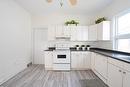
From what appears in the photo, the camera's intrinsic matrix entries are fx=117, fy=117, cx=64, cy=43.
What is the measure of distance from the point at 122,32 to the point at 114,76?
172cm

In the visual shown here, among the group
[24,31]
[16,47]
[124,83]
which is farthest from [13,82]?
[124,83]

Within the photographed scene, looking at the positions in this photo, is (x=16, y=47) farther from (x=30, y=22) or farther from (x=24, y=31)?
(x=30, y=22)

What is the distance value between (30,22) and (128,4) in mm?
4687

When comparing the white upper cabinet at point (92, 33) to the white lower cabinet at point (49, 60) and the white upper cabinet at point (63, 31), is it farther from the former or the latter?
the white lower cabinet at point (49, 60)

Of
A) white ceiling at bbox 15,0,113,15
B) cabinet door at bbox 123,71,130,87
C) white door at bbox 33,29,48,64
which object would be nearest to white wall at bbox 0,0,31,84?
white ceiling at bbox 15,0,113,15

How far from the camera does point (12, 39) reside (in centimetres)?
417

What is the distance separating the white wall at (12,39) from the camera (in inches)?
140

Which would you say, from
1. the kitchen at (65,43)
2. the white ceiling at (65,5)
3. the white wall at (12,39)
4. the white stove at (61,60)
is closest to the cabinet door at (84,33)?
the kitchen at (65,43)

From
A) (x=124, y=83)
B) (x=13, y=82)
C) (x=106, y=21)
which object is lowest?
(x=13, y=82)

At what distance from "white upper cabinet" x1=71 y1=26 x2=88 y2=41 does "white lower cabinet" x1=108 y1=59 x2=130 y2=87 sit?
2.86m

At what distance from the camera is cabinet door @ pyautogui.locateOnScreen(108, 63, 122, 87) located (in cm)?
264

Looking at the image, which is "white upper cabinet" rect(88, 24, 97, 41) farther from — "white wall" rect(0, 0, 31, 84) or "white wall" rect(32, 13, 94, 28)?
"white wall" rect(0, 0, 31, 84)

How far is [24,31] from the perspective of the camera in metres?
5.41

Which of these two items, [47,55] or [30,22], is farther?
[30,22]
